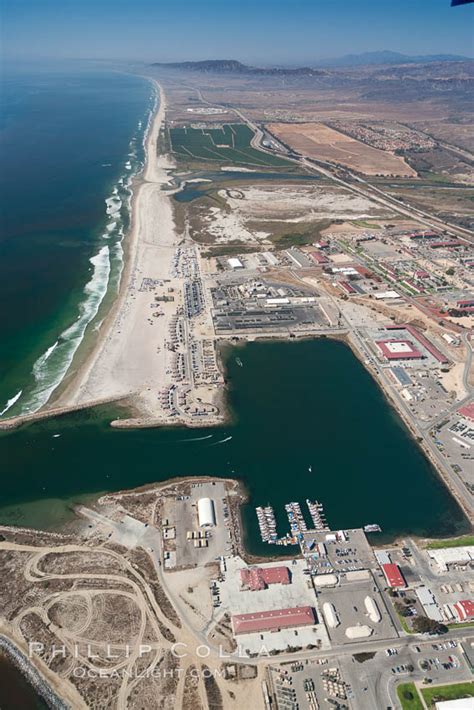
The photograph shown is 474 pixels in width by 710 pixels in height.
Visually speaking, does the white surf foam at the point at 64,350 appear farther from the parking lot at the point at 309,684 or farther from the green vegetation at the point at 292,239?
the parking lot at the point at 309,684

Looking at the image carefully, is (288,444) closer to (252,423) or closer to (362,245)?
(252,423)

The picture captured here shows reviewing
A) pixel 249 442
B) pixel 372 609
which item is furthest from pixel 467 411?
pixel 372 609

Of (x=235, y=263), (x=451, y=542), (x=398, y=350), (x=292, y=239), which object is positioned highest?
(x=292, y=239)

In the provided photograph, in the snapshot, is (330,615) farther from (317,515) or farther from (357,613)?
(317,515)

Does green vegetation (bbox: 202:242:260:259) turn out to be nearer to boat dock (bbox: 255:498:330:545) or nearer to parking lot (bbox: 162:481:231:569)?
parking lot (bbox: 162:481:231:569)

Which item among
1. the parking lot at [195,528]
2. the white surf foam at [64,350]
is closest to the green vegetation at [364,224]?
the white surf foam at [64,350]
